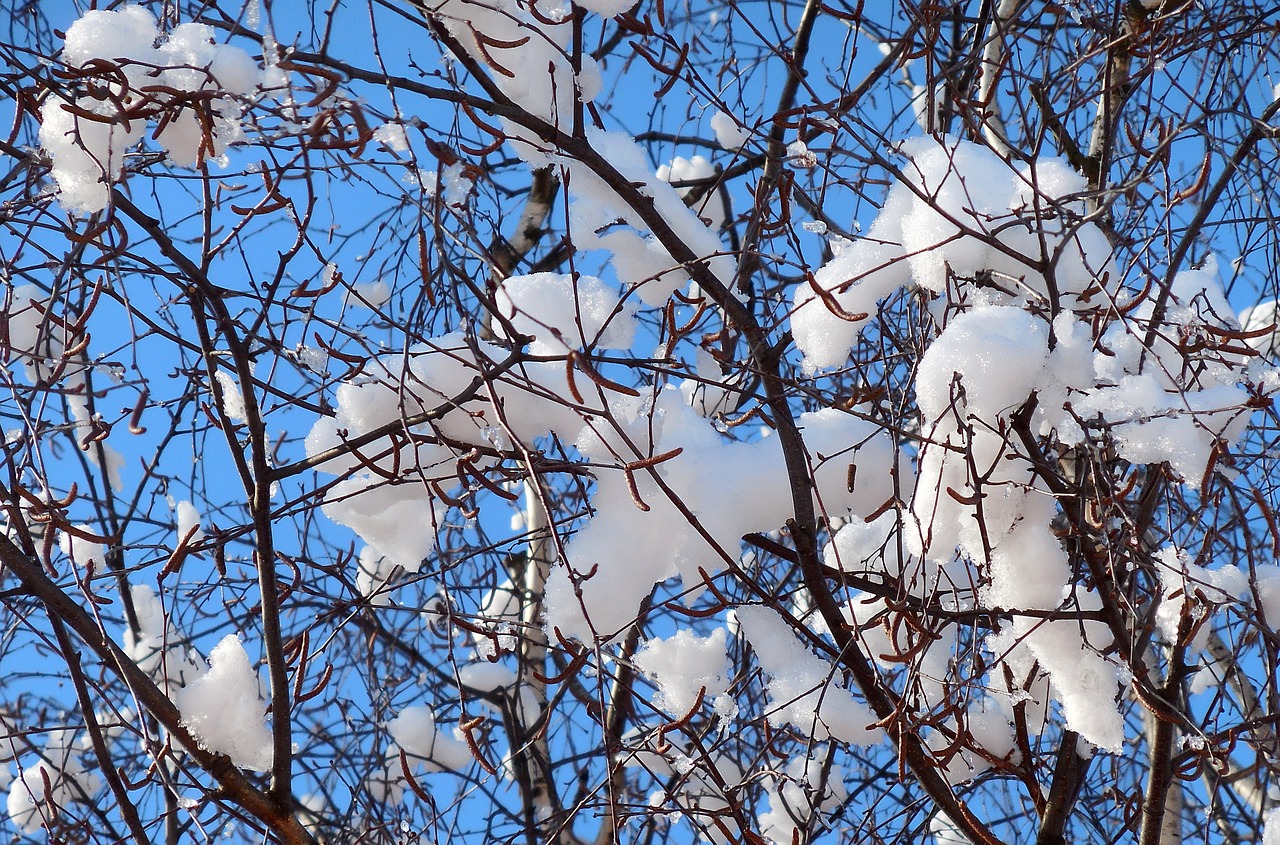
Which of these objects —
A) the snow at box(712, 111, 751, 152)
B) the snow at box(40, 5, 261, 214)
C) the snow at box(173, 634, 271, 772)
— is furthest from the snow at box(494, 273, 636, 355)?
the snow at box(712, 111, 751, 152)

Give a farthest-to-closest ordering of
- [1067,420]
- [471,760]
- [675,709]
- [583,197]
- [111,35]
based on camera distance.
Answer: [471,760]
[675,709]
[583,197]
[1067,420]
[111,35]

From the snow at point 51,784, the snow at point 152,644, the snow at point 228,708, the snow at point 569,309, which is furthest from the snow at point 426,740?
the snow at point 569,309

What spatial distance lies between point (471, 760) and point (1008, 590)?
6.68ft

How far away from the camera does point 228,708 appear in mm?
1596

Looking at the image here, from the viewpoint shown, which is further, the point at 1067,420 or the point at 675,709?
the point at 675,709

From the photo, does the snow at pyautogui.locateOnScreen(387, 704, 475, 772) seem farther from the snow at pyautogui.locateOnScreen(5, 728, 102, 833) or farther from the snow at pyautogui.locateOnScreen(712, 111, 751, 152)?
the snow at pyautogui.locateOnScreen(712, 111, 751, 152)

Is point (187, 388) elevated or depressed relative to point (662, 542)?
elevated

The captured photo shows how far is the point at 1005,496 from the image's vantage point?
1.58 metres

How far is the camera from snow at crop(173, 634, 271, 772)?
5.19 ft

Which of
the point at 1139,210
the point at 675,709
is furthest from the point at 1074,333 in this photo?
the point at 1139,210

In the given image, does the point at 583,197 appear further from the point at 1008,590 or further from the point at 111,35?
the point at 1008,590

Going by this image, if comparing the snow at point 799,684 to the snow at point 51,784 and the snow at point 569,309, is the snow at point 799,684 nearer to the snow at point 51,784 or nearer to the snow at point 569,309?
the snow at point 569,309

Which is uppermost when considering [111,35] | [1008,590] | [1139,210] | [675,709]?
[1139,210]

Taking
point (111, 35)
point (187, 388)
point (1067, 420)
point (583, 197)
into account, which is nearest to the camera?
point (111, 35)
